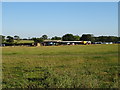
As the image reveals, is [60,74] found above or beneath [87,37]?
beneath

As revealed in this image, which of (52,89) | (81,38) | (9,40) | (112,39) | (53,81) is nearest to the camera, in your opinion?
(52,89)

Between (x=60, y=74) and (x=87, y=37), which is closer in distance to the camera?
(x=60, y=74)

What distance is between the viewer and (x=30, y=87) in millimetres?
7047

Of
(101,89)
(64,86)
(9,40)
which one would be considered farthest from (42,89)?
(9,40)

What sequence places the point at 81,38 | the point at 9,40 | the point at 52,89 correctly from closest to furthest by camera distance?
1. the point at 52,89
2. the point at 9,40
3. the point at 81,38

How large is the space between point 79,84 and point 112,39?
484 ft

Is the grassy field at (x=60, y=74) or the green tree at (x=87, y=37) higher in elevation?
the green tree at (x=87, y=37)

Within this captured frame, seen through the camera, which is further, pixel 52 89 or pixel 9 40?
pixel 9 40

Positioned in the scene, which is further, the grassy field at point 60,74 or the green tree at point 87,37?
the green tree at point 87,37

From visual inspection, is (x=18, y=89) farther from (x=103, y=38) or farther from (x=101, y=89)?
(x=103, y=38)

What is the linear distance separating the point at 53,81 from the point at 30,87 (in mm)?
933

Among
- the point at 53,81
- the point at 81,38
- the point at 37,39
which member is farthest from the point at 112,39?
the point at 53,81

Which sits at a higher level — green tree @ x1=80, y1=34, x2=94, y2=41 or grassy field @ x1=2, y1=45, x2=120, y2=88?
green tree @ x1=80, y1=34, x2=94, y2=41

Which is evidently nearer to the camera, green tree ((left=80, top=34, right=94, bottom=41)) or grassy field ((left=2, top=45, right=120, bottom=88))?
grassy field ((left=2, top=45, right=120, bottom=88))
